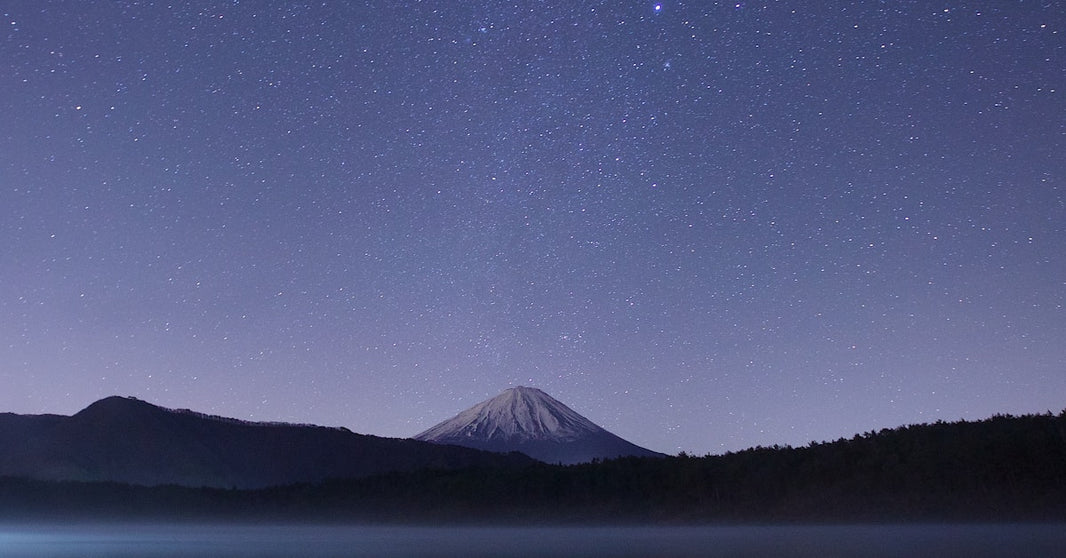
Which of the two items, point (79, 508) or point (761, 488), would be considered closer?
point (761, 488)

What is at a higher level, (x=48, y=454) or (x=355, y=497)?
(x=48, y=454)

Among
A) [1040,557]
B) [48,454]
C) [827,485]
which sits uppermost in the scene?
[48,454]

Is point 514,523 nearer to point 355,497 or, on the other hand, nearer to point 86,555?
point 355,497

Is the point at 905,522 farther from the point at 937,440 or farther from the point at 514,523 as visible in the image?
the point at 514,523

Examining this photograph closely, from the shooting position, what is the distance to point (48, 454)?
651 feet

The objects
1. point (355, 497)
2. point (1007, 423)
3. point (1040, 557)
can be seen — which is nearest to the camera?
point (1040, 557)

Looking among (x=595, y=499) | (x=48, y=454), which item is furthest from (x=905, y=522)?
(x=48, y=454)

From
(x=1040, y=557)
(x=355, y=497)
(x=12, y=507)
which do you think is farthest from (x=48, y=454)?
(x=1040, y=557)

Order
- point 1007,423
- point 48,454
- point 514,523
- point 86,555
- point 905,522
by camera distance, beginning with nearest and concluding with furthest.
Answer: point 86,555 → point 905,522 → point 1007,423 → point 514,523 → point 48,454

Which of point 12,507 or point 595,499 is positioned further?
point 12,507

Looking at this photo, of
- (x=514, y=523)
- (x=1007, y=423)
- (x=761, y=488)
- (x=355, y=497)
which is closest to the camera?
(x=1007, y=423)

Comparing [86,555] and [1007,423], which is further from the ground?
[1007,423]

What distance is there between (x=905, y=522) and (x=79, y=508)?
9544cm

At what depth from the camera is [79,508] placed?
4427 inches
